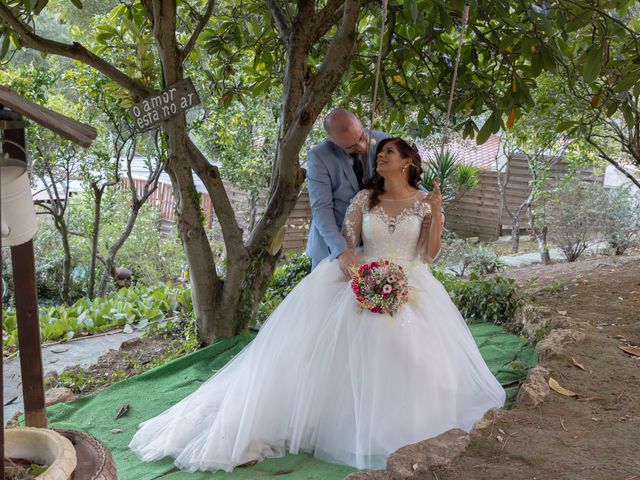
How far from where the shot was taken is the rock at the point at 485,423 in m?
2.67

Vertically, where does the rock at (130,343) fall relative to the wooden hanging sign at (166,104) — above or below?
below

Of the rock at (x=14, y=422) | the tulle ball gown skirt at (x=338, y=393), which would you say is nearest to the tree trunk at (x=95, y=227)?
the rock at (x=14, y=422)

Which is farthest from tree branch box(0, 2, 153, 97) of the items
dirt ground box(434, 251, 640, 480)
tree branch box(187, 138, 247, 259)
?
dirt ground box(434, 251, 640, 480)

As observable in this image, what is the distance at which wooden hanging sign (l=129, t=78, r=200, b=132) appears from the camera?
3.45 metres

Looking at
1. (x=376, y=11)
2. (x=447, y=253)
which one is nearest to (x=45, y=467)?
(x=376, y=11)

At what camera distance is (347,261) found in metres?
3.37

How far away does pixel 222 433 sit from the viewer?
10.1 ft

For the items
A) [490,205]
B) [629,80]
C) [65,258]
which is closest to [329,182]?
[629,80]

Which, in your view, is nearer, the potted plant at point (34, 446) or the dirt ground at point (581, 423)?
the potted plant at point (34, 446)

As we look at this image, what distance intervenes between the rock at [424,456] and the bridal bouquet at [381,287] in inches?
28.0

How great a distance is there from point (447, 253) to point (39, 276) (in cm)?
532

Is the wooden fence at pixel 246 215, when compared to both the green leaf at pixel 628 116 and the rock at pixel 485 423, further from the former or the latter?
the rock at pixel 485 423

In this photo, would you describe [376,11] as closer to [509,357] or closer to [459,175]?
[509,357]

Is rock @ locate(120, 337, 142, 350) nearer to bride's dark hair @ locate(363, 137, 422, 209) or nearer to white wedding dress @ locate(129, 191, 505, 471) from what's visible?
white wedding dress @ locate(129, 191, 505, 471)
